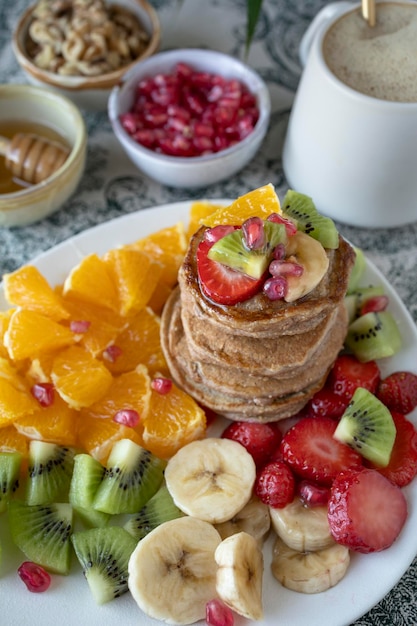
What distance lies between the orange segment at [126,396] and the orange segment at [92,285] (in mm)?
220

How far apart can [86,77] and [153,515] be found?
5.71 ft

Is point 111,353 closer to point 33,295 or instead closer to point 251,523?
point 33,295

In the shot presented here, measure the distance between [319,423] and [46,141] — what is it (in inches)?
60.1

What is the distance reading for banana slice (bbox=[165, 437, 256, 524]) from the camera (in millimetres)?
1789

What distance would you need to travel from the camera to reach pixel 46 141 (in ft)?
8.79

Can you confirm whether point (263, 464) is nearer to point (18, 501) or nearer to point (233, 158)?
point (18, 501)

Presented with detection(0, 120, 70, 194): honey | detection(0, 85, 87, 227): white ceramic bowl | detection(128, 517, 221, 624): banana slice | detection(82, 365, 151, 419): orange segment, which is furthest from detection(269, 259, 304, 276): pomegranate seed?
detection(0, 120, 70, 194): honey

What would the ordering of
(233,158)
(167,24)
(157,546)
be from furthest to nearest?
(167,24), (233,158), (157,546)

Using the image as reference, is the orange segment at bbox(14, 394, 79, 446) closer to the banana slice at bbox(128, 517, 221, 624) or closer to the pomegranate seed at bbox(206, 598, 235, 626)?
the banana slice at bbox(128, 517, 221, 624)

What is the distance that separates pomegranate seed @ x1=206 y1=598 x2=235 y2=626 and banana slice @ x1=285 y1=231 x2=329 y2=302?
738 mm

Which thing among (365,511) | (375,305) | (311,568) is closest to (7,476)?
(311,568)

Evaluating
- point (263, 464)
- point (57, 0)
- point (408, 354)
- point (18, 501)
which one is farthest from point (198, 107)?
point (18, 501)

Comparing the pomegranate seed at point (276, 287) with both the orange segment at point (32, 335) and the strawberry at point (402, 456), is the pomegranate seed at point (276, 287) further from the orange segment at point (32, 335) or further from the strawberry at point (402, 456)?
the orange segment at point (32, 335)

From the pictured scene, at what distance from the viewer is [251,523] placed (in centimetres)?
182
